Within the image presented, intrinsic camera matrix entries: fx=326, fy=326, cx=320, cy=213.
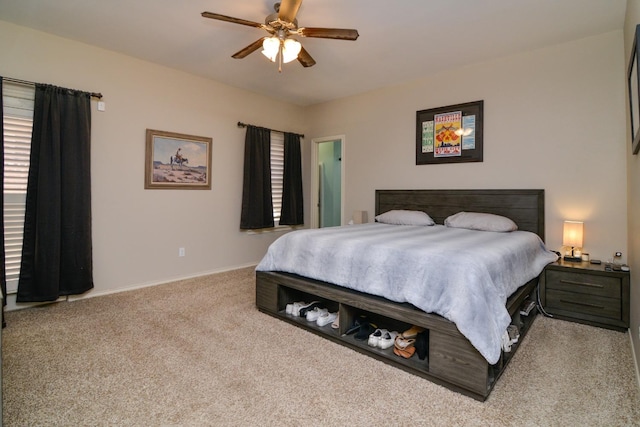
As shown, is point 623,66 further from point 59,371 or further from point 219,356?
point 59,371

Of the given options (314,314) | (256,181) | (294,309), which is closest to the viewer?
(314,314)

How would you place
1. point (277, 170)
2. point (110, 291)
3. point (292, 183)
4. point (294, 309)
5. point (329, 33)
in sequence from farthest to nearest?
point (292, 183), point (277, 170), point (110, 291), point (294, 309), point (329, 33)

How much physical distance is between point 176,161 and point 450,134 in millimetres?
3527

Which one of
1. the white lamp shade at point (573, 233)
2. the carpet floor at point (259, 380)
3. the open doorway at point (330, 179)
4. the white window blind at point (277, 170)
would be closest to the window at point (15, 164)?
the carpet floor at point (259, 380)

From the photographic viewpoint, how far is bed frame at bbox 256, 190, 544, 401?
188 cm

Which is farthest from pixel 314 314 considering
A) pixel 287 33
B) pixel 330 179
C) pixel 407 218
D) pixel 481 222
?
pixel 330 179

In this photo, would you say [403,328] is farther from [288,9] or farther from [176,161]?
[176,161]

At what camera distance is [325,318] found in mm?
2711

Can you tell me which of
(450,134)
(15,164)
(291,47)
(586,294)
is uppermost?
(291,47)

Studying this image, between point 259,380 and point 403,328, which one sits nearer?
point 259,380

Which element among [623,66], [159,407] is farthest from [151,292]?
[623,66]

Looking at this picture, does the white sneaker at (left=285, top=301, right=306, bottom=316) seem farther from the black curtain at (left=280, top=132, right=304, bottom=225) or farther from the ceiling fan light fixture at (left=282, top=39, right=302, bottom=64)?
the black curtain at (left=280, top=132, right=304, bottom=225)

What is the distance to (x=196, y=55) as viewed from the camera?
3703 mm

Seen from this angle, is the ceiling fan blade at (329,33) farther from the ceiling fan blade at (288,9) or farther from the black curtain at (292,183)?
the black curtain at (292,183)
